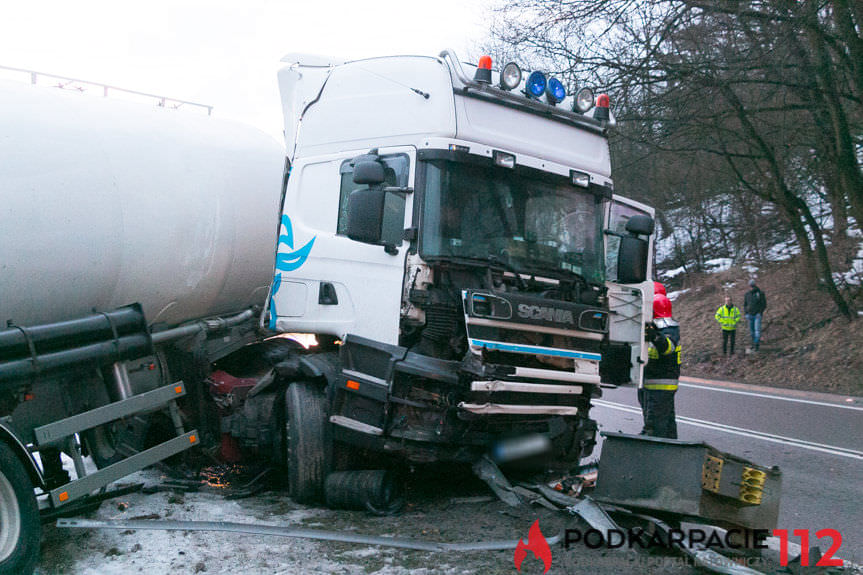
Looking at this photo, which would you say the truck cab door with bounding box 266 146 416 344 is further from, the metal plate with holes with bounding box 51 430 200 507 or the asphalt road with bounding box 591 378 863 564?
the asphalt road with bounding box 591 378 863 564

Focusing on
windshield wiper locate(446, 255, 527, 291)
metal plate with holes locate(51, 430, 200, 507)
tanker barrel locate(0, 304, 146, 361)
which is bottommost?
metal plate with holes locate(51, 430, 200, 507)

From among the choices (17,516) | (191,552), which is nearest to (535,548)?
(191,552)

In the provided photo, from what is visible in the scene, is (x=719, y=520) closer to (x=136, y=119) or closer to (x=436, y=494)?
(x=436, y=494)

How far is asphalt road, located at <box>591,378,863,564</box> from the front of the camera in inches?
246

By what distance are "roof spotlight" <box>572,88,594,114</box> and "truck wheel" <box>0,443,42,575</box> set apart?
481 cm

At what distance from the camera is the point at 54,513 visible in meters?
4.79

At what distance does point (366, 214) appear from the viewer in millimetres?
5559

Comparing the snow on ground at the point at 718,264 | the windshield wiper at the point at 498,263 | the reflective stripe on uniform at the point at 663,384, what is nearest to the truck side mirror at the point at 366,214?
the windshield wiper at the point at 498,263

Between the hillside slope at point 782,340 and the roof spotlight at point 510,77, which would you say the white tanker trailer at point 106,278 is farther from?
the hillside slope at point 782,340

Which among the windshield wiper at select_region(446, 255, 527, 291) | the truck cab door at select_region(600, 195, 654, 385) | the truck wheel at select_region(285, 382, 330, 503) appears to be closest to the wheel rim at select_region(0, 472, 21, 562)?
the truck wheel at select_region(285, 382, 330, 503)

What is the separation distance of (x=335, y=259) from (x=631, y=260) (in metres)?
2.45

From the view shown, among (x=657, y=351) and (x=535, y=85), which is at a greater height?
(x=535, y=85)

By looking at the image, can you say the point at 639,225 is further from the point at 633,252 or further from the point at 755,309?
the point at 755,309

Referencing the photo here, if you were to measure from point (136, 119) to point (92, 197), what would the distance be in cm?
106
